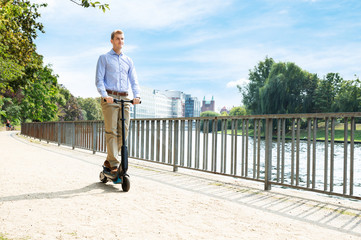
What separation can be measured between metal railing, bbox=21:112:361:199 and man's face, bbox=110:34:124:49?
2229 mm

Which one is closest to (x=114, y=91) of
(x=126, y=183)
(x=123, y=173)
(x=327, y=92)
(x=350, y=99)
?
(x=123, y=173)

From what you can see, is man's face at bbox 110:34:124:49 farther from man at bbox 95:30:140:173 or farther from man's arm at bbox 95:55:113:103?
man's arm at bbox 95:55:113:103

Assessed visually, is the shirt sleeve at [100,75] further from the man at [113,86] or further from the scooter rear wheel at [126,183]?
the scooter rear wheel at [126,183]

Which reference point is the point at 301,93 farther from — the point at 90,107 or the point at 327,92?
the point at 90,107

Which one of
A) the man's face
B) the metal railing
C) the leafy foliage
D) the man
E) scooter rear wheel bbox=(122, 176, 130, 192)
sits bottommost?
scooter rear wheel bbox=(122, 176, 130, 192)

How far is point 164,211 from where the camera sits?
144 inches

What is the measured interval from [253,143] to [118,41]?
2.76m

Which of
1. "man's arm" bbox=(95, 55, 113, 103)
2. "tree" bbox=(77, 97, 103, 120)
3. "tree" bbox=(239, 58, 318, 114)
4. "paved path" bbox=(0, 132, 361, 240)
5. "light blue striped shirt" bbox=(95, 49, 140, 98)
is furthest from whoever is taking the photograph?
"tree" bbox=(77, 97, 103, 120)

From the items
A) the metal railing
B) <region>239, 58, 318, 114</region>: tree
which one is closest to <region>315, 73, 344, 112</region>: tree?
<region>239, 58, 318, 114</region>: tree

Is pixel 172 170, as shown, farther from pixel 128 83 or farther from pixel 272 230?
pixel 272 230

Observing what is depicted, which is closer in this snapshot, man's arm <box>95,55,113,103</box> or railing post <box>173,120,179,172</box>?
man's arm <box>95,55,113,103</box>

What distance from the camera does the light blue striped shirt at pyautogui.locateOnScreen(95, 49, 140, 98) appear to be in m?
4.91

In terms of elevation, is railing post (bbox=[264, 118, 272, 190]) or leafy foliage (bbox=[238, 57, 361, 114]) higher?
leafy foliage (bbox=[238, 57, 361, 114])

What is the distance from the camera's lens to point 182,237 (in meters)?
2.84
